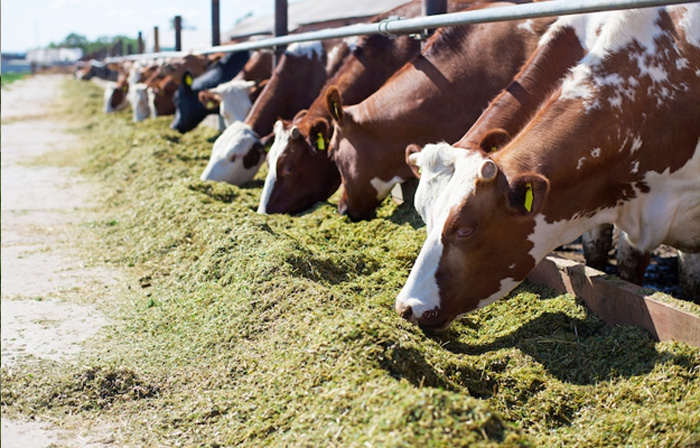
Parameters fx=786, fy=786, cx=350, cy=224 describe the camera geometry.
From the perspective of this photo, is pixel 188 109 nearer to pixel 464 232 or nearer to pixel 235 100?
pixel 235 100

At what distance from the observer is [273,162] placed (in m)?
7.19

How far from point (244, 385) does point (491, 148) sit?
6.10ft

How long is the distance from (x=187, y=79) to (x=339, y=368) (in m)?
10.9

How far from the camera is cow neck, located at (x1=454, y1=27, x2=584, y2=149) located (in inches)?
172

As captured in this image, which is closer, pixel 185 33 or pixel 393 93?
pixel 393 93

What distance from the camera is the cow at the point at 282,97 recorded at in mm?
8664

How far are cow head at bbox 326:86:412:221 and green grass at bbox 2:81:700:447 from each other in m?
0.88

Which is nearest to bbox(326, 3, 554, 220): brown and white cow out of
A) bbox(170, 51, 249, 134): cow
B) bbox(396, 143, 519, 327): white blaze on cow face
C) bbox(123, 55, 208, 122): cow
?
bbox(396, 143, 519, 327): white blaze on cow face

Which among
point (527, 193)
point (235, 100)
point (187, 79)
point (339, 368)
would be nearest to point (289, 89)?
point (235, 100)

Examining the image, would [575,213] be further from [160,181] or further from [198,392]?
[160,181]

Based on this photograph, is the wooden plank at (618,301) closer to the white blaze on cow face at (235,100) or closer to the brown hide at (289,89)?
the brown hide at (289,89)

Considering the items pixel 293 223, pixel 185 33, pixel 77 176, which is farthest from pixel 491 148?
pixel 185 33

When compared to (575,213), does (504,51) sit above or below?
above

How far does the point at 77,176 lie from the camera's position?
35.4 ft
